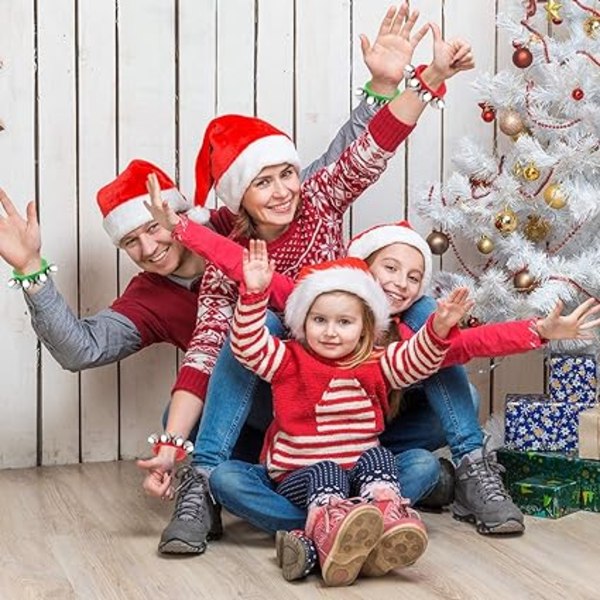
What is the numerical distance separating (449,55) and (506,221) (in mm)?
508

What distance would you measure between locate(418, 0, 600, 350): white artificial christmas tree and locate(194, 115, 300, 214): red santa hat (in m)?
0.53

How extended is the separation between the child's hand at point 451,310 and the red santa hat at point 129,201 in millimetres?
722

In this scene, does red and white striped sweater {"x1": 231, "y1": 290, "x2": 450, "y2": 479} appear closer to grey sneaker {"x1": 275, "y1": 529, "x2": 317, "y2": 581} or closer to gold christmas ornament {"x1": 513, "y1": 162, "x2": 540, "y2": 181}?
grey sneaker {"x1": 275, "y1": 529, "x2": 317, "y2": 581}

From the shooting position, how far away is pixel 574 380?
102 inches

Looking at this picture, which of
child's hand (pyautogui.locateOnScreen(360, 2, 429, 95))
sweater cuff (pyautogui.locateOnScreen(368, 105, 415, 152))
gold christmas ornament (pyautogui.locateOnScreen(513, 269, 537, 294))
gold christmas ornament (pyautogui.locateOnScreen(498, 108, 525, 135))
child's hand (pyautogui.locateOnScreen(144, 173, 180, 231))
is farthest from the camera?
gold christmas ornament (pyautogui.locateOnScreen(498, 108, 525, 135))

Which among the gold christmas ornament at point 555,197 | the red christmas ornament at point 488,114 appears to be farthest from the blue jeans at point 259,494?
the red christmas ornament at point 488,114

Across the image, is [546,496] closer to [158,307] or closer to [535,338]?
[535,338]

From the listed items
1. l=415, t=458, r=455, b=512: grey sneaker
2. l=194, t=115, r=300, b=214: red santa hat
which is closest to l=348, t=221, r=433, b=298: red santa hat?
l=194, t=115, r=300, b=214: red santa hat

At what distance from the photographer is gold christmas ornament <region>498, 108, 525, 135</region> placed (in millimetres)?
2781

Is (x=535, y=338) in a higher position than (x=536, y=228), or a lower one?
lower

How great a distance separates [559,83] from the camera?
8.84ft

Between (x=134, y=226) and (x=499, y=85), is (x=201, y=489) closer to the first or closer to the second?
(x=134, y=226)

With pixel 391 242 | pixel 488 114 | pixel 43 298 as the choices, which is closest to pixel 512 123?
pixel 488 114

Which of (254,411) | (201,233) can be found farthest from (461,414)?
(201,233)
